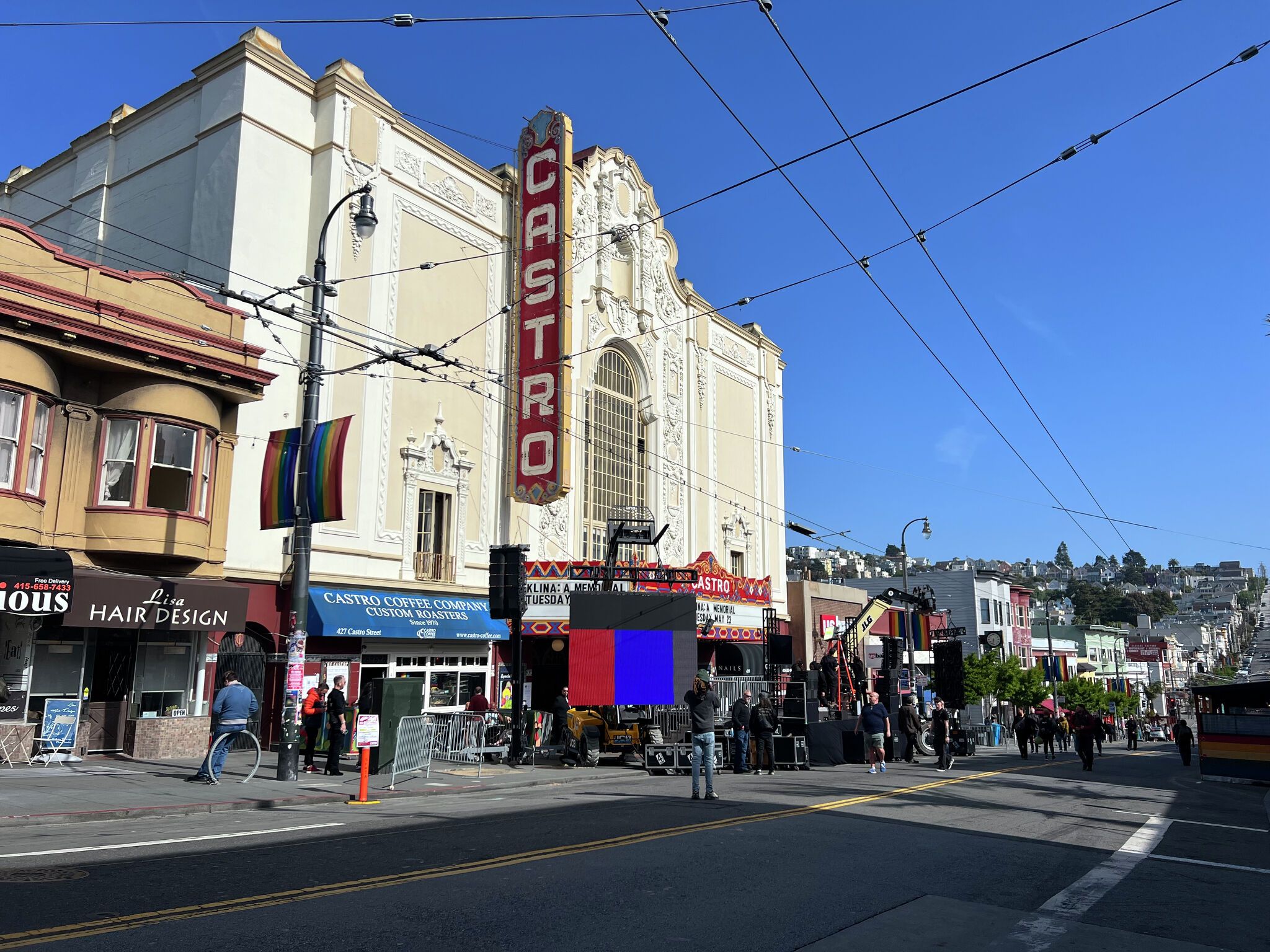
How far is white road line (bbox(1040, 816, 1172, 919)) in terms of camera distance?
7148 mm

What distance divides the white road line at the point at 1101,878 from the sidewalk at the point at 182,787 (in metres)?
9.46

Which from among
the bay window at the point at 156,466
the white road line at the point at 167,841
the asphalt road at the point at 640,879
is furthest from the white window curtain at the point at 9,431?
the white road line at the point at 167,841

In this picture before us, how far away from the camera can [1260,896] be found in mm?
8008

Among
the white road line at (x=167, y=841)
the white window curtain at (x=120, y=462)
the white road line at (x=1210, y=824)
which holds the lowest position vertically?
the white road line at (x=1210, y=824)

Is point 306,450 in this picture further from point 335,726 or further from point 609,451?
point 609,451

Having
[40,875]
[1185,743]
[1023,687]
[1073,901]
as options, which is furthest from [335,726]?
[1023,687]

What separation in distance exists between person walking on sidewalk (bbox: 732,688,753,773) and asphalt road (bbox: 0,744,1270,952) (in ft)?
20.0

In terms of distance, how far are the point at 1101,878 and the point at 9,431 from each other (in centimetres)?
1823

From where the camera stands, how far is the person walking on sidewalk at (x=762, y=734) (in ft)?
64.1

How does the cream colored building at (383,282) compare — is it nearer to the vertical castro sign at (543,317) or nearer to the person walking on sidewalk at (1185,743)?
the vertical castro sign at (543,317)

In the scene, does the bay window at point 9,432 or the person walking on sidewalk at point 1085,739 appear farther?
the person walking on sidewalk at point 1085,739

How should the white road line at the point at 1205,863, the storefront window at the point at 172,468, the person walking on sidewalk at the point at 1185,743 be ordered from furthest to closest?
the person walking on sidewalk at the point at 1185,743, the storefront window at the point at 172,468, the white road line at the point at 1205,863

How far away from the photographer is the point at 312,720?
56.0 feet

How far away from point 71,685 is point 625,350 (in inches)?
854
